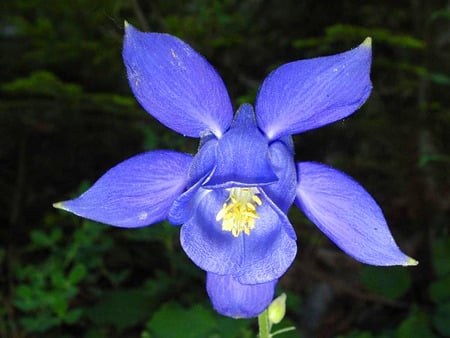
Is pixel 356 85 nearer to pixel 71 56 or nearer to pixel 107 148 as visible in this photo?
pixel 71 56

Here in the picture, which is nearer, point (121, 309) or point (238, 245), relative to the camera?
point (238, 245)

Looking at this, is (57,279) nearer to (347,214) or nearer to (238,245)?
(238,245)

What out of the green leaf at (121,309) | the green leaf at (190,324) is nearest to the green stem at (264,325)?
the green leaf at (190,324)

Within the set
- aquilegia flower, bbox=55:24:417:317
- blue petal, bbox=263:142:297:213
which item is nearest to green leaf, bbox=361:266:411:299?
aquilegia flower, bbox=55:24:417:317

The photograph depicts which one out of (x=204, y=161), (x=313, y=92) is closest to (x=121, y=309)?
(x=204, y=161)

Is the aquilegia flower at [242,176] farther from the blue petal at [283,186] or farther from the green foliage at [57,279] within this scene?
the green foliage at [57,279]

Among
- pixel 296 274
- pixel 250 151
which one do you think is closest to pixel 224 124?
pixel 250 151

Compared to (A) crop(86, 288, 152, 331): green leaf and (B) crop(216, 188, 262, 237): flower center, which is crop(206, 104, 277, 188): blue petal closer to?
(B) crop(216, 188, 262, 237): flower center
